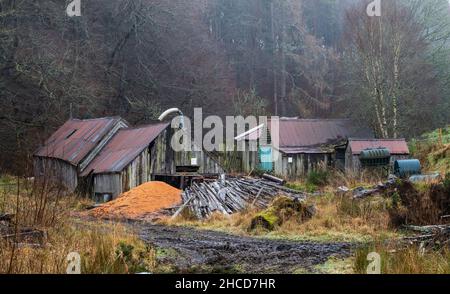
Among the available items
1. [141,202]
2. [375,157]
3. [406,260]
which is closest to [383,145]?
[375,157]

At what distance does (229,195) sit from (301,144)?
671 inches

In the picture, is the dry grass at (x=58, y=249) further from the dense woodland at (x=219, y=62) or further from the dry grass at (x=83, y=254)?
the dense woodland at (x=219, y=62)

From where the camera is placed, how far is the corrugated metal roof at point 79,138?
2462 centimetres

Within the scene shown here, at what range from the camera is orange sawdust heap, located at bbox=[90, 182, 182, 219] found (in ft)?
59.8

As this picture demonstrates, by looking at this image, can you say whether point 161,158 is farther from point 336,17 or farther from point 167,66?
point 336,17

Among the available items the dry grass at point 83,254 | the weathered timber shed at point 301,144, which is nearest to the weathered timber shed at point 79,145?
the weathered timber shed at point 301,144

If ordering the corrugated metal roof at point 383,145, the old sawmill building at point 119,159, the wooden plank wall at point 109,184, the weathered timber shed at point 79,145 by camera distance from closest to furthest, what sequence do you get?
the wooden plank wall at point 109,184, the old sawmill building at point 119,159, the weathered timber shed at point 79,145, the corrugated metal roof at point 383,145

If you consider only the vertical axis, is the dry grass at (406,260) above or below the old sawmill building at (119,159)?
below

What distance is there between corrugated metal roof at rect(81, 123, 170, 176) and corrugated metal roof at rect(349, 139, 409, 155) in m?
11.0

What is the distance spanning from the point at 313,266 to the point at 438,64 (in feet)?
112

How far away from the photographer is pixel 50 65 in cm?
2758

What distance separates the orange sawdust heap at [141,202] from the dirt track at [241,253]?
220 inches

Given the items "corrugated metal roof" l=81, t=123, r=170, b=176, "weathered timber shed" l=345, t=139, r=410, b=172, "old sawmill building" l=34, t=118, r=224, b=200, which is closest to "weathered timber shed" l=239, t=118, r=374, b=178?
"weathered timber shed" l=345, t=139, r=410, b=172
